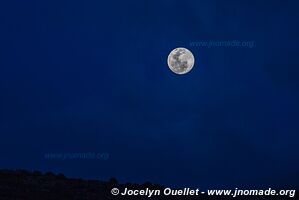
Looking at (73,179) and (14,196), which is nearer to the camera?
(14,196)

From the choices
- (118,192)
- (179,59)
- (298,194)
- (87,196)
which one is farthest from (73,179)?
(298,194)

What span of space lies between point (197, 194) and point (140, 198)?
25.2 ft

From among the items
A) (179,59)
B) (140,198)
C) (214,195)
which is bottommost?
(140,198)

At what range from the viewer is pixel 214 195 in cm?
3678

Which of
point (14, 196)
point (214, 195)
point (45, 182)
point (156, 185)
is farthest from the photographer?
point (156, 185)

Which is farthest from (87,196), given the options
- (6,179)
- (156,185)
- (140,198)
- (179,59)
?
(179,59)

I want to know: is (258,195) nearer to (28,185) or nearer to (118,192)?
(118,192)

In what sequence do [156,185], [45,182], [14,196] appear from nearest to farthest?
1. [14,196]
2. [45,182]
3. [156,185]

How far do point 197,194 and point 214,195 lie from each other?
1573 mm

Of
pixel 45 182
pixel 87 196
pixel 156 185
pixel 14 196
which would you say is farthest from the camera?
pixel 156 185

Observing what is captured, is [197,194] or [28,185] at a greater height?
[197,194]

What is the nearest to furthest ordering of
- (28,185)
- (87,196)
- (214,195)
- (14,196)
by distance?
(14,196) < (87,196) < (28,185) < (214,195)

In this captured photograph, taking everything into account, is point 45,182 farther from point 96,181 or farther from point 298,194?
point 298,194

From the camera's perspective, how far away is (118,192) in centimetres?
3372
